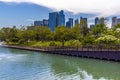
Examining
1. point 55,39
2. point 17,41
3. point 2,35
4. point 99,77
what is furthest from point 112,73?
point 2,35

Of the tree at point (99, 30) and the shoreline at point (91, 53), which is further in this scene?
the tree at point (99, 30)

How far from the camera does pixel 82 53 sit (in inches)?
2386

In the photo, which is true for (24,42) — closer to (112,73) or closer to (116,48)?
(116,48)

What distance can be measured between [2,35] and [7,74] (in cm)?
10252

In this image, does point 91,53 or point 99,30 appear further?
point 99,30

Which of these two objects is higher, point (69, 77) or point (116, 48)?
point (116, 48)

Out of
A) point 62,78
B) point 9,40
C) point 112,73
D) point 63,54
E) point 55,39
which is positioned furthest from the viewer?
point 9,40

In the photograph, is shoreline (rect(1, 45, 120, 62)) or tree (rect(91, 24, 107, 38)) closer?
shoreline (rect(1, 45, 120, 62))

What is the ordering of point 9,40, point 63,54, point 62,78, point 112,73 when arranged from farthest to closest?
point 9,40, point 63,54, point 112,73, point 62,78

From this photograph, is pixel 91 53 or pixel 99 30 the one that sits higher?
pixel 99 30

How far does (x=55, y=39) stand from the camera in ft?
306

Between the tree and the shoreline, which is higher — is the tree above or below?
above

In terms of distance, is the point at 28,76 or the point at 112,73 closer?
the point at 28,76

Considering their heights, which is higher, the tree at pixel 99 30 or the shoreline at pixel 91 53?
the tree at pixel 99 30
